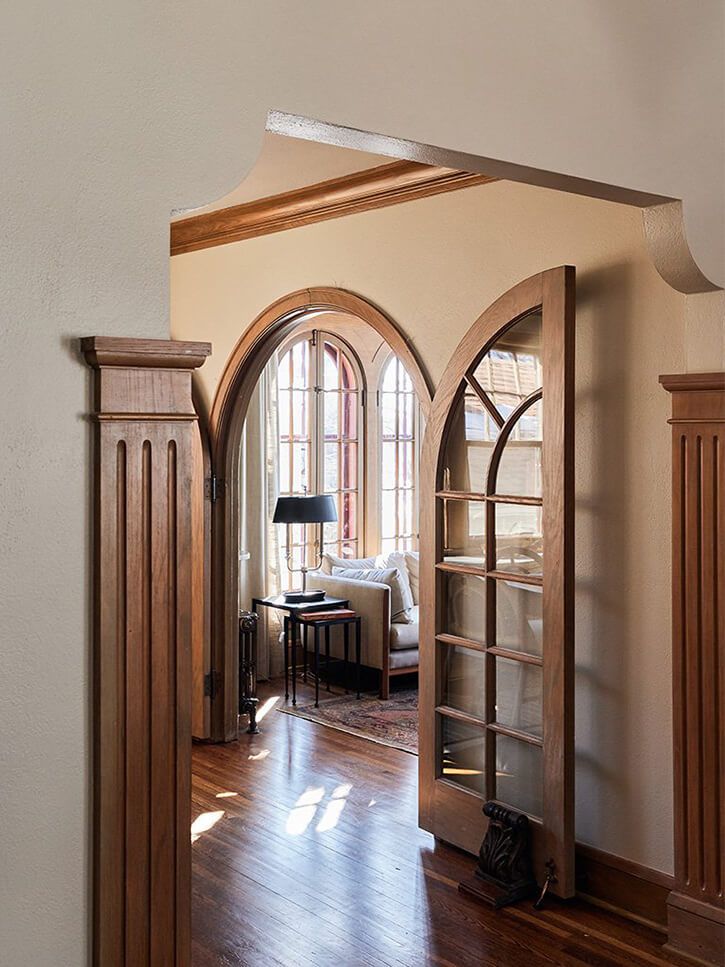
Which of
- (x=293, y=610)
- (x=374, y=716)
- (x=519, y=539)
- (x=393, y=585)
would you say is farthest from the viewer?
(x=393, y=585)

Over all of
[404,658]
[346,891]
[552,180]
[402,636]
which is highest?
[552,180]

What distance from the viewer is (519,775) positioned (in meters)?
3.74

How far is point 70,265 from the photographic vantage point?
1744 millimetres

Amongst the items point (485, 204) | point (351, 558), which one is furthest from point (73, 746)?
point (351, 558)

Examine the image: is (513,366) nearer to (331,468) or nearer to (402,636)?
(402,636)

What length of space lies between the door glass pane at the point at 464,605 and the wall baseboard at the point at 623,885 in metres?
0.86

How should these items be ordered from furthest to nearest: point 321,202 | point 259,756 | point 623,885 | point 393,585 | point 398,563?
point 398,563 → point 393,585 → point 259,756 → point 321,202 → point 623,885

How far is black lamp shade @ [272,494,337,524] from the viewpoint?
21.5 ft

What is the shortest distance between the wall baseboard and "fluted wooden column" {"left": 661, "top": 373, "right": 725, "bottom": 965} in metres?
0.15

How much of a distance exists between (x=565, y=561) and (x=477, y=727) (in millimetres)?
850

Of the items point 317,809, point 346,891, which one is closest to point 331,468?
point 317,809

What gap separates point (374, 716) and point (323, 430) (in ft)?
7.83

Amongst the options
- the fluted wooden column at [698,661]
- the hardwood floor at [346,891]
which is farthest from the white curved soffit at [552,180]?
the hardwood floor at [346,891]

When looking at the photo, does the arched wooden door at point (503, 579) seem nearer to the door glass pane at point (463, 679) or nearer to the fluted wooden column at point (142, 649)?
the door glass pane at point (463, 679)
